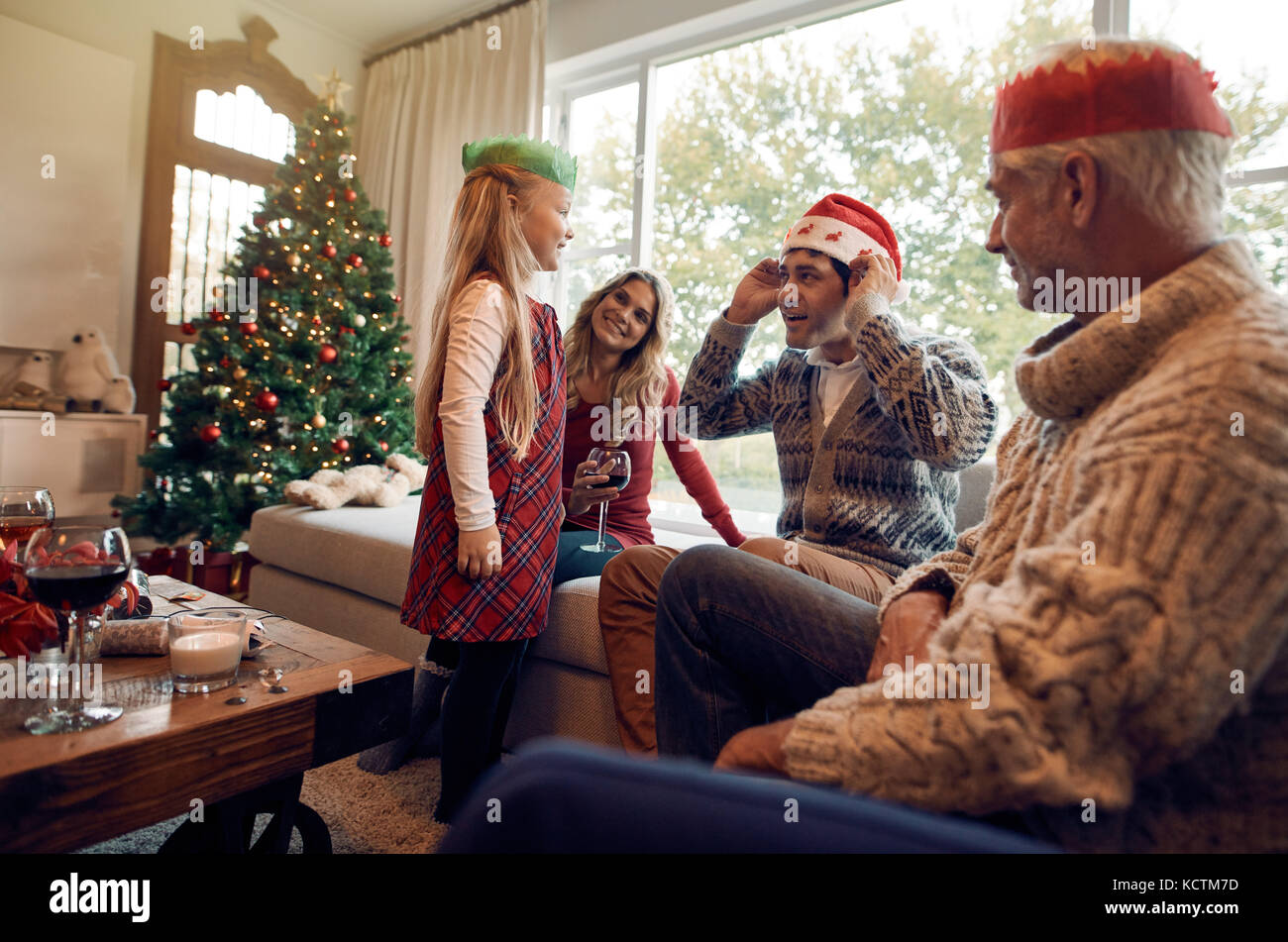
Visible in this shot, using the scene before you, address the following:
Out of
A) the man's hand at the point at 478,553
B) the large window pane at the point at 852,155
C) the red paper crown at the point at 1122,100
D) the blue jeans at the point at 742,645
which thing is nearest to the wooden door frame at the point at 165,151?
the large window pane at the point at 852,155

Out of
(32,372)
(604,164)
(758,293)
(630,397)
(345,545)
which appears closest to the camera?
(758,293)

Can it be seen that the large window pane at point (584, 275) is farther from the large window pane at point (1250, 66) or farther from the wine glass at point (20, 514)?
the wine glass at point (20, 514)

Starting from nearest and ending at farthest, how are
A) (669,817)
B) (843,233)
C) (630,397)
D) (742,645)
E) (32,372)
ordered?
(669,817), (742,645), (843,233), (630,397), (32,372)

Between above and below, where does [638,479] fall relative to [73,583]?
above

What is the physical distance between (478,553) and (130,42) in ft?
13.0

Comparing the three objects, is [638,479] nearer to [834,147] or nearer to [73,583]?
[73,583]

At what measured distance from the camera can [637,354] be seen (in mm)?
2160

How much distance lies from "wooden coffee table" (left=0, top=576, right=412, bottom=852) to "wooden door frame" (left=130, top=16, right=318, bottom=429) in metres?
3.39

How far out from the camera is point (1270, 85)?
6.91 ft

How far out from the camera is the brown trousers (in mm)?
1362

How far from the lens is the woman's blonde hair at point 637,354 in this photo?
2.10 metres

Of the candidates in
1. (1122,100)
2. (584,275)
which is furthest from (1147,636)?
(584,275)

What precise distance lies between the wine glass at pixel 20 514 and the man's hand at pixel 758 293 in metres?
1.30

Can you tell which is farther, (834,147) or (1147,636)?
(834,147)
